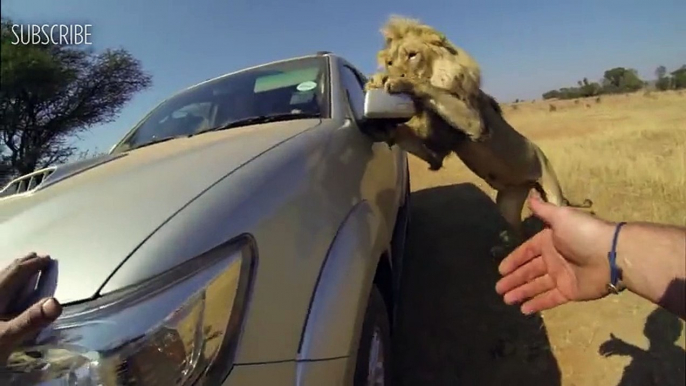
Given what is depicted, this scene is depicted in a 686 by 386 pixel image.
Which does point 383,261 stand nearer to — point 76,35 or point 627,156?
point 76,35

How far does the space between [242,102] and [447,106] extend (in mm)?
944

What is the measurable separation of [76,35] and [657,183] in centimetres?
351

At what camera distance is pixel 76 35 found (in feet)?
6.58

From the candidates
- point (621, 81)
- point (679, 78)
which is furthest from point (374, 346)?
point (621, 81)

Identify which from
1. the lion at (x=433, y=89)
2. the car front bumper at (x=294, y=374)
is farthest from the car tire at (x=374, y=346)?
the lion at (x=433, y=89)

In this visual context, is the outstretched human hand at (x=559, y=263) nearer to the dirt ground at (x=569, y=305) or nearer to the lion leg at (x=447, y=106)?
the lion leg at (x=447, y=106)

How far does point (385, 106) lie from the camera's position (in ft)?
7.79

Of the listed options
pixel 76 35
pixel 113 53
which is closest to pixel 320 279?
pixel 76 35

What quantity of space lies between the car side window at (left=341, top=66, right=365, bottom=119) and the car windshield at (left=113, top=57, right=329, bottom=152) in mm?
123

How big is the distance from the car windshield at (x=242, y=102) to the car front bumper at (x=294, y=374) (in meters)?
1.24

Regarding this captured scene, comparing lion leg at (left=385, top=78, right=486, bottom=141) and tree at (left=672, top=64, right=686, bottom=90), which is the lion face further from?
A: tree at (left=672, top=64, right=686, bottom=90)

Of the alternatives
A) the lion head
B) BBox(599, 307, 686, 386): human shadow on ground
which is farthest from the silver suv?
BBox(599, 307, 686, 386): human shadow on ground

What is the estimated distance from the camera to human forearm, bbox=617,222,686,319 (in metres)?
1.46

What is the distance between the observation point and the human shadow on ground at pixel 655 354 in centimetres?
291
